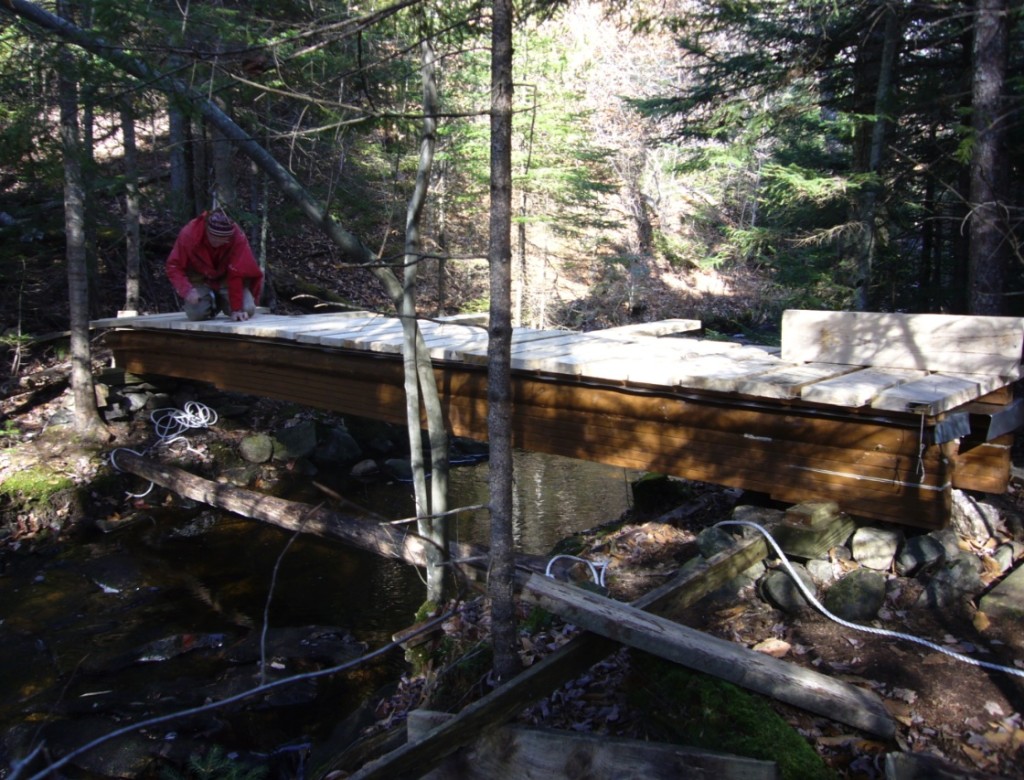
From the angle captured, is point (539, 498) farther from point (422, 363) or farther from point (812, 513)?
point (812, 513)

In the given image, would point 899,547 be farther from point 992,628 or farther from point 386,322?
point 386,322

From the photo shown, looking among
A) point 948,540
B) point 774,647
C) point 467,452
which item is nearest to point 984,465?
point 948,540

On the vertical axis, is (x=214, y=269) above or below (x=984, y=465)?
above

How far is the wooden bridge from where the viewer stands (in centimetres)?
460

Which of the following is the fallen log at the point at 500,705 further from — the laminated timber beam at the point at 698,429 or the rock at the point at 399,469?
the rock at the point at 399,469

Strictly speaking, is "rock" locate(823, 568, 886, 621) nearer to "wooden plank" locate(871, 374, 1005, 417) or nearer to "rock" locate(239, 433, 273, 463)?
"wooden plank" locate(871, 374, 1005, 417)

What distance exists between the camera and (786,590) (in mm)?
4500

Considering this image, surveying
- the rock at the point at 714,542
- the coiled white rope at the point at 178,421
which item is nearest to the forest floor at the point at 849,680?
the rock at the point at 714,542

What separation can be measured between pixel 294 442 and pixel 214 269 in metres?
2.78

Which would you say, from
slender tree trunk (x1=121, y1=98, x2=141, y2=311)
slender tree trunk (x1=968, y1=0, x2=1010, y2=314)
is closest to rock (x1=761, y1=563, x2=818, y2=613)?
slender tree trunk (x1=968, y1=0, x2=1010, y2=314)

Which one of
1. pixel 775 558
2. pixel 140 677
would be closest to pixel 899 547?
pixel 775 558

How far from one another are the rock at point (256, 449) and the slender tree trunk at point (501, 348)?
26.2ft

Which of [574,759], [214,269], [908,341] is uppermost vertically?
[214,269]

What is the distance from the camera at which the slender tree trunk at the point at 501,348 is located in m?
3.37
